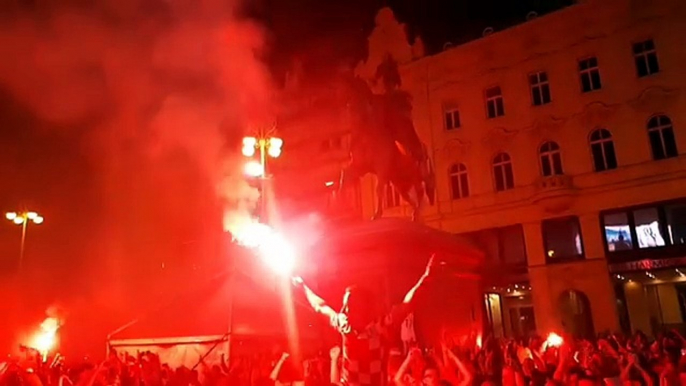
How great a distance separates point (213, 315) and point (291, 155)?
19675 mm

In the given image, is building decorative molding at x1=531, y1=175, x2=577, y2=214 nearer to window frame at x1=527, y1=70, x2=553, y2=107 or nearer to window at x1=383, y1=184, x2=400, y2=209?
window frame at x1=527, y1=70, x2=553, y2=107

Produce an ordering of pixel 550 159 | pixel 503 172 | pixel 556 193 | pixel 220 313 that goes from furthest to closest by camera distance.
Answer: pixel 503 172 → pixel 550 159 → pixel 556 193 → pixel 220 313

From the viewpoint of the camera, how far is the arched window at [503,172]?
78.8ft

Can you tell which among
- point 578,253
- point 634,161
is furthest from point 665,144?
point 578,253

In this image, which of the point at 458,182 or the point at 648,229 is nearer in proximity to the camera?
the point at 648,229

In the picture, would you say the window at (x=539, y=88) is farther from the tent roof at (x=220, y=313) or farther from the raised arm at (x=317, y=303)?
the raised arm at (x=317, y=303)

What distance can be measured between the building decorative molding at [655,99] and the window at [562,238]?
5.06 metres

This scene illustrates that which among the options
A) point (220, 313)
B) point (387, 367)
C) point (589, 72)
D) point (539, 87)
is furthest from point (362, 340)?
point (539, 87)

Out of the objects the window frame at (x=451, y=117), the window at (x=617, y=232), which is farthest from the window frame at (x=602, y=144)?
the window frame at (x=451, y=117)

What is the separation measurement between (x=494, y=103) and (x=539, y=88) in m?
2.09

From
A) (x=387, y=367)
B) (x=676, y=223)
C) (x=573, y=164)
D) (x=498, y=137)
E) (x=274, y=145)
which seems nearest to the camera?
(x=387, y=367)

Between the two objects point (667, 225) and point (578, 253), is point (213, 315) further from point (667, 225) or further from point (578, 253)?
point (667, 225)

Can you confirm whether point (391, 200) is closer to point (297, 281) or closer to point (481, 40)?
point (481, 40)

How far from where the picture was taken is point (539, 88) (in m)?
24.0
